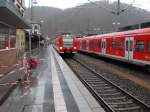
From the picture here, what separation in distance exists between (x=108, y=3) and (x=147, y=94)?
22.0m

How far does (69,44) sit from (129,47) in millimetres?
16774

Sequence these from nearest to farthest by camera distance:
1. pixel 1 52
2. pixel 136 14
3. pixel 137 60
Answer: pixel 1 52
pixel 137 60
pixel 136 14

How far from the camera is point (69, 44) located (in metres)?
39.0

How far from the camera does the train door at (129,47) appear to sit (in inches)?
882

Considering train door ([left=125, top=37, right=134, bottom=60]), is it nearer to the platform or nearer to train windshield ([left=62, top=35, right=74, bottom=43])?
the platform

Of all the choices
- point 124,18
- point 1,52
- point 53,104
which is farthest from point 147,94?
point 124,18

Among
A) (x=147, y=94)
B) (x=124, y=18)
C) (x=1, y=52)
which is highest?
(x=124, y=18)

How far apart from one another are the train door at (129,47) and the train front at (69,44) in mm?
15705

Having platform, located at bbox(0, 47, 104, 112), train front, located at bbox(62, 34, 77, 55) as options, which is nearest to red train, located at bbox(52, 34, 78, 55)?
train front, located at bbox(62, 34, 77, 55)

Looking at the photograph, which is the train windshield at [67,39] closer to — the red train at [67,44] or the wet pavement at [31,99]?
the red train at [67,44]

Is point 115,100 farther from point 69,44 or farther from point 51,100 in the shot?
point 69,44

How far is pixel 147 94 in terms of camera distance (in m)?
13.0

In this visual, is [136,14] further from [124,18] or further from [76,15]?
[76,15]

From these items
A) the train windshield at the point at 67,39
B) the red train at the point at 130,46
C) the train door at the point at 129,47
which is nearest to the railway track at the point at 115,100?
the red train at the point at 130,46
